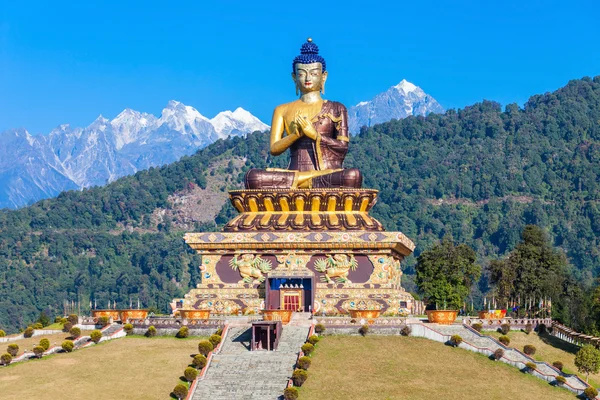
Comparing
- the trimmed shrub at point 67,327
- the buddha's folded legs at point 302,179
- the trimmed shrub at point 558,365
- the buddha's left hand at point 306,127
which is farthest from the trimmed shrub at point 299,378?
the buddha's left hand at point 306,127

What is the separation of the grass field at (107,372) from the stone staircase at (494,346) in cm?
801

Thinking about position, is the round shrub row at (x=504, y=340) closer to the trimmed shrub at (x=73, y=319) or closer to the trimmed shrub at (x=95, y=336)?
the trimmed shrub at (x=95, y=336)

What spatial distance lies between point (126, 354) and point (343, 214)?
12661mm

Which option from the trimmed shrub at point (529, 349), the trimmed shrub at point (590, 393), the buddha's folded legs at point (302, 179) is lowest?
the trimmed shrub at point (590, 393)

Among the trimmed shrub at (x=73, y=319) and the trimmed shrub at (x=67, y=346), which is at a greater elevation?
the trimmed shrub at (x=73, y=319)

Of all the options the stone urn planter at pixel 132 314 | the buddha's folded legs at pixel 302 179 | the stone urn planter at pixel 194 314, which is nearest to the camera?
the stone urn planter at pixel 194 314

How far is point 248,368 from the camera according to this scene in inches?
1465

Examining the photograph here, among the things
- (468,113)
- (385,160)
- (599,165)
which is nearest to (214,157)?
(385,160)

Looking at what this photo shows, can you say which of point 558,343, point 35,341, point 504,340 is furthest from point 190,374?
point 558,343

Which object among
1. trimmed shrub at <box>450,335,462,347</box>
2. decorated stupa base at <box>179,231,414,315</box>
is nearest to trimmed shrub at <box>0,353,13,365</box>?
decorated stupa base at <box>179,231,414,315</box>

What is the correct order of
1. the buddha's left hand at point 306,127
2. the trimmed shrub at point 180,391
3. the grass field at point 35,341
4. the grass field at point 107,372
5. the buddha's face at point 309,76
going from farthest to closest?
1. the buddha's face at point 309,76
2. the buddha's left hand at point 306,127
3. the grass field at point 35,341
4. the grass field at point 107,372
5. the trimmed shrub at point 180,391

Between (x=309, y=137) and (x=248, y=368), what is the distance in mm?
15259

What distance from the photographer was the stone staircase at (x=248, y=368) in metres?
35.3

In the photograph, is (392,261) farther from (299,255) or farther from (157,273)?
(157,273)
